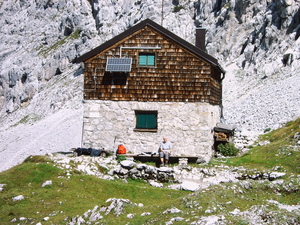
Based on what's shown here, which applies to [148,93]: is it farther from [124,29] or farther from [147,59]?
[124,29]

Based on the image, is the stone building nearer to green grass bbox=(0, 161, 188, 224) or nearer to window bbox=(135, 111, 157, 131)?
window bbox=(135, 111, 157, 131)

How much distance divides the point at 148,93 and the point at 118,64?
7.88ft

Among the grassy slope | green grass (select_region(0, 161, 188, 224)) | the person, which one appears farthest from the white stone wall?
green grass (select_region(0, 161, 188, 224))

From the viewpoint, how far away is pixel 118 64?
764 inches

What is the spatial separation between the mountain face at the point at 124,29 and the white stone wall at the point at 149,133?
8512 millimetres

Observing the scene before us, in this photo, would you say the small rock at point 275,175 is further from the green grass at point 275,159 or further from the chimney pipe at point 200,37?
the chimney pipe at point 200,37

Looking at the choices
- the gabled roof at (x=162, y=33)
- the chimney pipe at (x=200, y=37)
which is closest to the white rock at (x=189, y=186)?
the gabled roof at (x=162, y=33)

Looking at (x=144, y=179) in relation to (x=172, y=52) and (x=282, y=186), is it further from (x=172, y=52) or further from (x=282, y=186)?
(x=172, y=52)

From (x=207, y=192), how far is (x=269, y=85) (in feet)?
147

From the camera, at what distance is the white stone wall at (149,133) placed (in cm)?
1928

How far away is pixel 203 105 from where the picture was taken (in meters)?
19.3

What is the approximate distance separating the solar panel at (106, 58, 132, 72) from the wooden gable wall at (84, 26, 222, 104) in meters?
0.47

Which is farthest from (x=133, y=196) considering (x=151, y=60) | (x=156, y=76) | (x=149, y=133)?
(x=151, y=60)

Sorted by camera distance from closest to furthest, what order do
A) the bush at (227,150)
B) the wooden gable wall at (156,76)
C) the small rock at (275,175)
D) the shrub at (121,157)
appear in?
the small rock at (275,175) < the shrub at (121,157) < the wooden gable wall at (156,76) < the bush at (227,150)
